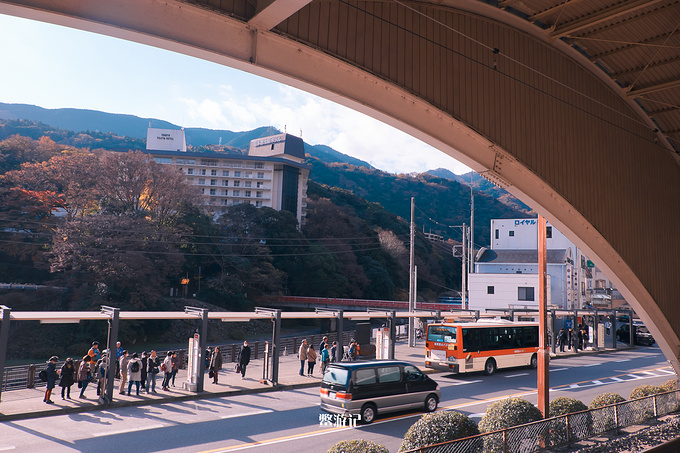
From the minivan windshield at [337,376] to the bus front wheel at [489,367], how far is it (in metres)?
11.6

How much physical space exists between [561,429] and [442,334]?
39.0 ft

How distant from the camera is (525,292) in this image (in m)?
46.3

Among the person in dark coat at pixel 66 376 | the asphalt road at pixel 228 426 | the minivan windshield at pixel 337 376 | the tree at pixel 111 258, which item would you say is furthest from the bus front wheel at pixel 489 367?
the tree at pixel 111 258

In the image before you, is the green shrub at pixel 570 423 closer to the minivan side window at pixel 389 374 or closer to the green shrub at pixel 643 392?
the green shrub at pixel 643 392

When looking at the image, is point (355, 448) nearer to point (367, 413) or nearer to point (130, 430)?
point (367, 413)

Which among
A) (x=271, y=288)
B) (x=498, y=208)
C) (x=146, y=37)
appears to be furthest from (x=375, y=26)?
(x=498, y=208)

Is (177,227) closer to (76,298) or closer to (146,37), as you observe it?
(76,298)

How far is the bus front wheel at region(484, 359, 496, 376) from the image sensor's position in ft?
72.0

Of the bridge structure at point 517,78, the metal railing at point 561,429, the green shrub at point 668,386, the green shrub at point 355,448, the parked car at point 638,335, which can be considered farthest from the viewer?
the parked car at point 638,335

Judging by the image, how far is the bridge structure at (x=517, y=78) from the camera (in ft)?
19.5

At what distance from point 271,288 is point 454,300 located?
32.5 metres

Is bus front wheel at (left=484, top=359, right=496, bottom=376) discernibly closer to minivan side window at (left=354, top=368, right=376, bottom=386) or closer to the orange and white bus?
the orange and white bus

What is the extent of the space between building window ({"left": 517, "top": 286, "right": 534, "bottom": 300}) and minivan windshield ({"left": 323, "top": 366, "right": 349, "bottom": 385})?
37.9 meters

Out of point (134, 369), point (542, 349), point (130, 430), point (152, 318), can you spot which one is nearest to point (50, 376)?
point (134, 369)
